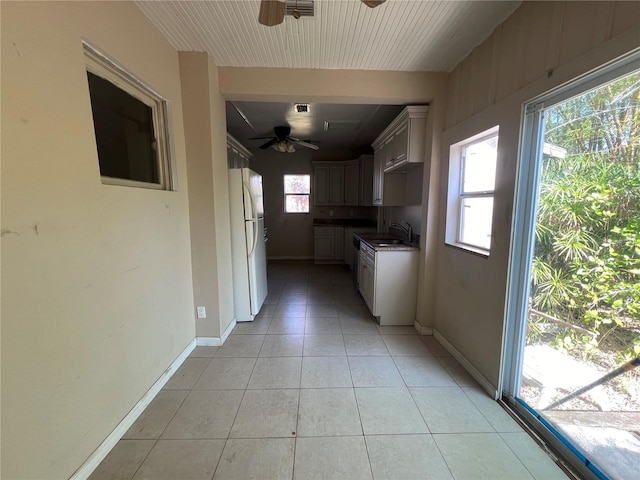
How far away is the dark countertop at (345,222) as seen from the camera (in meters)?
5.81

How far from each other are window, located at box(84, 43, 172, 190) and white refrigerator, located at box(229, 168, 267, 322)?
768 mm

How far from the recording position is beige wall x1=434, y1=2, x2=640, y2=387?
3.97ft

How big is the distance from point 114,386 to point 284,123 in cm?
396

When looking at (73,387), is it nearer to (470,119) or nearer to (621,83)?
(621,83)

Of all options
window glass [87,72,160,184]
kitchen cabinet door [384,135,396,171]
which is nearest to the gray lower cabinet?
kitchen cabinet door [384,135,396,171]

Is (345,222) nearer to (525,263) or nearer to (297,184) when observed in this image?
(297,184)

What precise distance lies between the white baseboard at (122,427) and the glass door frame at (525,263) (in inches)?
97.1

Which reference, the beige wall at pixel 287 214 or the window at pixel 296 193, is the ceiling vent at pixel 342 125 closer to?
the beige wall at pixel 287 214

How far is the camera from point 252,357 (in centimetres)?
236

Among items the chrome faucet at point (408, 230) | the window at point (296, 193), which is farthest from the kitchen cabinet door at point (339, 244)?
the chrome faucet at point (408, 230)

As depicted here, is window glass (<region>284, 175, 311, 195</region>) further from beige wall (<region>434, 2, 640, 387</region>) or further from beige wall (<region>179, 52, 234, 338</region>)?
beige wall (<region>434, 2, 640, 387</region>)

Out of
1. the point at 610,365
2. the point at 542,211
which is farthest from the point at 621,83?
the point at 610,365

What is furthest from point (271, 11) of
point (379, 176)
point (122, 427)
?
point (379, 176)

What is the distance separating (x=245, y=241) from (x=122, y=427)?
71.3 inches
